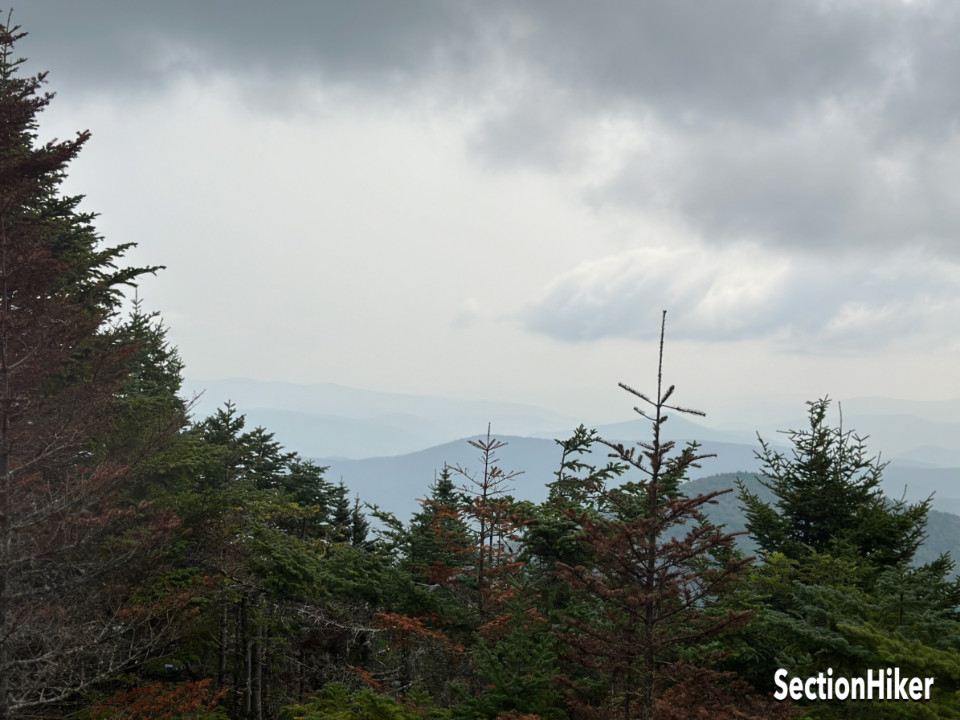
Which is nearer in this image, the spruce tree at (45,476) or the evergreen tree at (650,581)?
the evergreen tree at (650,581)

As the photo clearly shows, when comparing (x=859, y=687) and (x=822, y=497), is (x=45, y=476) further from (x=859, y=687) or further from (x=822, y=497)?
(x=822, y=497)

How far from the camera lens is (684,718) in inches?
249

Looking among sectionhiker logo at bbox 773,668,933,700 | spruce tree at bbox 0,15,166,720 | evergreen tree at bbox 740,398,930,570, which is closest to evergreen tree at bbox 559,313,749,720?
sectionhiker logo at bbox 773,668,933,700

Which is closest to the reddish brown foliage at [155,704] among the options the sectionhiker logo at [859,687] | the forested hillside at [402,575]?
the forested hillside at [402,575]

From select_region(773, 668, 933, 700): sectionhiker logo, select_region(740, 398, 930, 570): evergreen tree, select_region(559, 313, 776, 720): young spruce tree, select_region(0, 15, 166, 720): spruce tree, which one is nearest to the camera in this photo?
select_region(559, 313, 776, 720): young spruce tree

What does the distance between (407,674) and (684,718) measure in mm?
13637

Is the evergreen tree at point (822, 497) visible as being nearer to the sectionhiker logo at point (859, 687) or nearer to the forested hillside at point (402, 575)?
the forested hillside at point (402, 575)

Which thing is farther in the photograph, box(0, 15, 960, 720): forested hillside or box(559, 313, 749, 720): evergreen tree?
box(0, 15, 960, 720): forested hillside

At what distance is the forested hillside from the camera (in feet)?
24.9

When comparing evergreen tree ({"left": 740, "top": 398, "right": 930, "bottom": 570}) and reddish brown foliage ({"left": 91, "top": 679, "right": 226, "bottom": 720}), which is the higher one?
evergreen tree ({"left": 740, "top": 398, "right": 930, "bottom": 570})

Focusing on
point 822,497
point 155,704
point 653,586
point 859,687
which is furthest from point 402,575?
point 822,497

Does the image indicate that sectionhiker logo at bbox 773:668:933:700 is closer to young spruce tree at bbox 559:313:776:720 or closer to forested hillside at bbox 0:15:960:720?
forested hillside at bbox 0:15:960:720

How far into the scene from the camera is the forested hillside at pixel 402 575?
758 cm

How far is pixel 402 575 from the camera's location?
14469 mm
